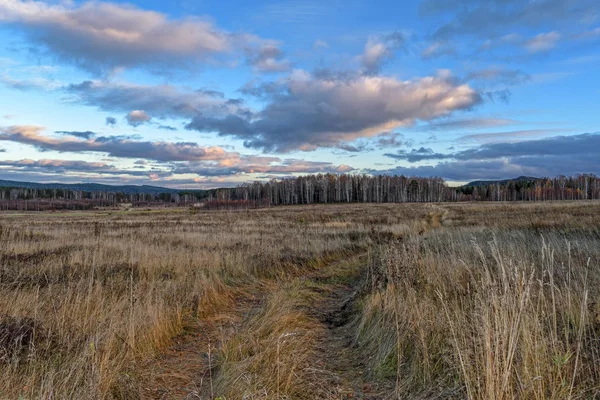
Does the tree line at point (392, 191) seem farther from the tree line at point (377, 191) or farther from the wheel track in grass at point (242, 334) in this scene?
the wheel track in grass at point (242, 334)

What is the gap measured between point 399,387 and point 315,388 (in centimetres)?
96

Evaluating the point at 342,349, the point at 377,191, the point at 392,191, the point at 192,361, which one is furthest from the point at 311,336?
the point at 392,191

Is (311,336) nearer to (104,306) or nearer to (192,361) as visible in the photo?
(192,361)

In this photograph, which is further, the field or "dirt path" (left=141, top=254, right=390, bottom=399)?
"dirt path" (left=141, top=254, right=390, bottom=399)

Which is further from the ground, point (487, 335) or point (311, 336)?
point (487, 335)

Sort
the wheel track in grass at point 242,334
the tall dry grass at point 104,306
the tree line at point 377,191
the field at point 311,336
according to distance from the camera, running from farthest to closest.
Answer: the tree line at point 377,191 < the wheel track in grass at point 242,334 < the tall dry grass at point 104,306 < the field at point 311,336

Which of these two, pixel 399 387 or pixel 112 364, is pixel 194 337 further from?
pixel 399 387

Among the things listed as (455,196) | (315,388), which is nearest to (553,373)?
(315,388)

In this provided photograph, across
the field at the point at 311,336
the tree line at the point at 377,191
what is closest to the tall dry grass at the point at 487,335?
the field at the point at 311,336

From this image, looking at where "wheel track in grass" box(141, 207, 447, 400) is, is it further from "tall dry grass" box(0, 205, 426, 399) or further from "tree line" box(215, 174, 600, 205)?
"tree line" box(215, 174, 600, 205)

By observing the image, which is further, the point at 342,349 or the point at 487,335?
the point at 342,349

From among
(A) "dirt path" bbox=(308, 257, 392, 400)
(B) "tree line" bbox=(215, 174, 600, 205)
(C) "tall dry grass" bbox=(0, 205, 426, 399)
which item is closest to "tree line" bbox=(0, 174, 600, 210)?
(B) "tree line" bbox=(215, 174, 600, 205)

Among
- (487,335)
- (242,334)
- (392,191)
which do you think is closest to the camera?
(487,335)

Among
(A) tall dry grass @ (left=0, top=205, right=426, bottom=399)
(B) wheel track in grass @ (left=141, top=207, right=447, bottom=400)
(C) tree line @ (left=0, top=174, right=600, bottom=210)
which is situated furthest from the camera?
(C) tree line @ (left=0, top=174, right=600, bottom=210)
